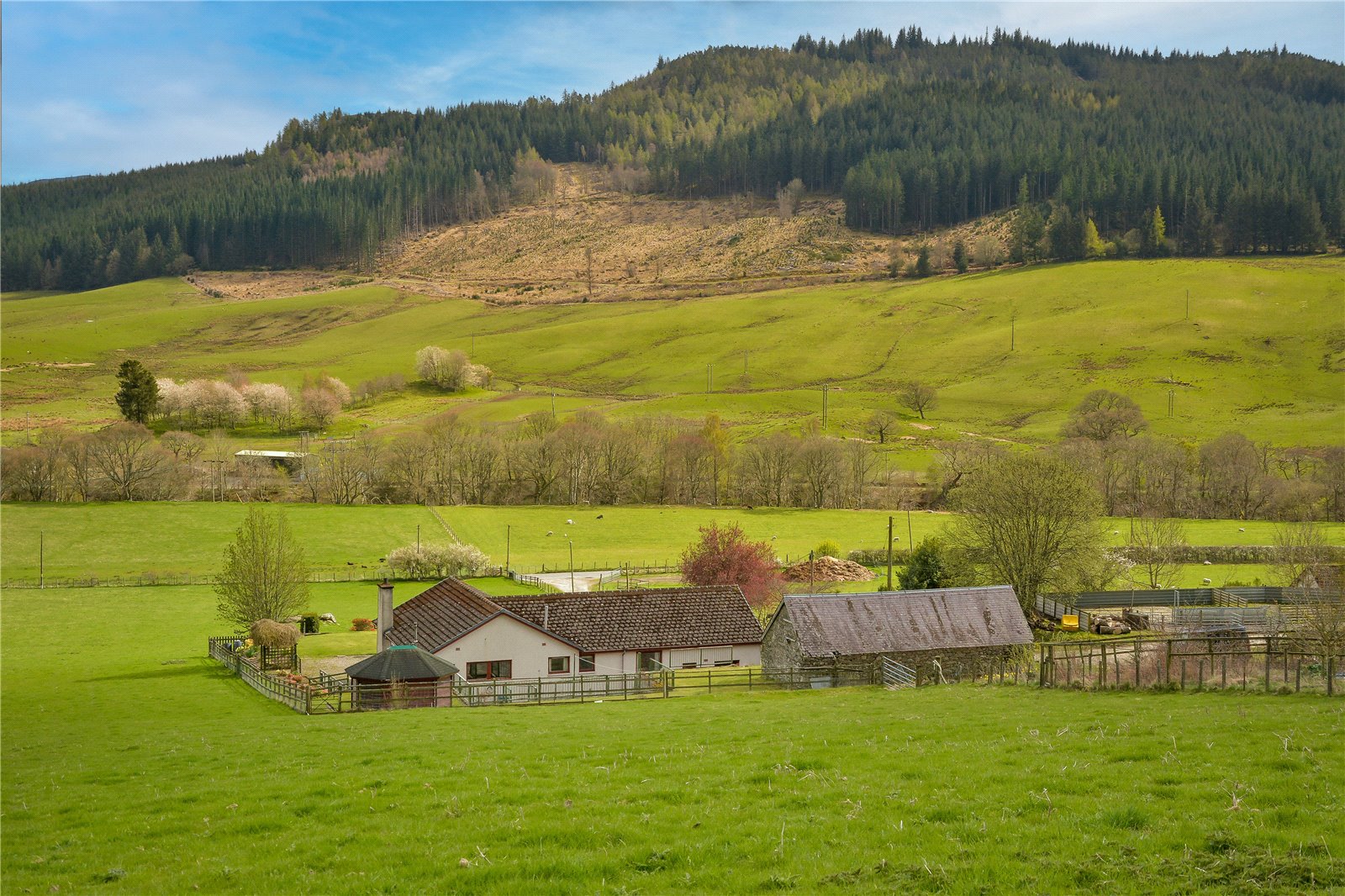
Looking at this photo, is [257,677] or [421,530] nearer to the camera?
[257,677]

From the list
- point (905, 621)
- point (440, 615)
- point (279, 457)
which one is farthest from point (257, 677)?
point (279, 457)

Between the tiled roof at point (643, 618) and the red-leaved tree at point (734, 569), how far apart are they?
15779 mm

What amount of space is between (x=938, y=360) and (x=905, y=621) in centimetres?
13078

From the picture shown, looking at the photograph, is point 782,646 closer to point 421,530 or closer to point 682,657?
point 682,657

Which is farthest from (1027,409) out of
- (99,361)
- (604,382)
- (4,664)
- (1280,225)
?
(99,361)

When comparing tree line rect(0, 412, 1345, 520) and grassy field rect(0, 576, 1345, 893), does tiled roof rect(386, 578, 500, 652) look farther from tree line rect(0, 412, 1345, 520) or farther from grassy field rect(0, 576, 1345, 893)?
tree line rect(0, 412, 1345, 520)

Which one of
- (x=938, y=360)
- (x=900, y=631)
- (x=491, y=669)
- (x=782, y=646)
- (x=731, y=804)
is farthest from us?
(x=938, y=360)

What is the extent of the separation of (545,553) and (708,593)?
40749 mm

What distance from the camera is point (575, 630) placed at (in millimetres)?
46000

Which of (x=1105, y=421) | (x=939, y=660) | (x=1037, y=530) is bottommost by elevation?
(x=939, y=660)

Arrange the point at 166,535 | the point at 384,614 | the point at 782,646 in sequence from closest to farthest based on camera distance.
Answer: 1. the point at 782,646
2. the point at 384,614
3. the point at 166,535

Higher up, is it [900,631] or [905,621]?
[905,621]

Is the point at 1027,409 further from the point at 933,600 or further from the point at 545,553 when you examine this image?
the point at 933,600

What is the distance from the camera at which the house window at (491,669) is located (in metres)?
43.1
